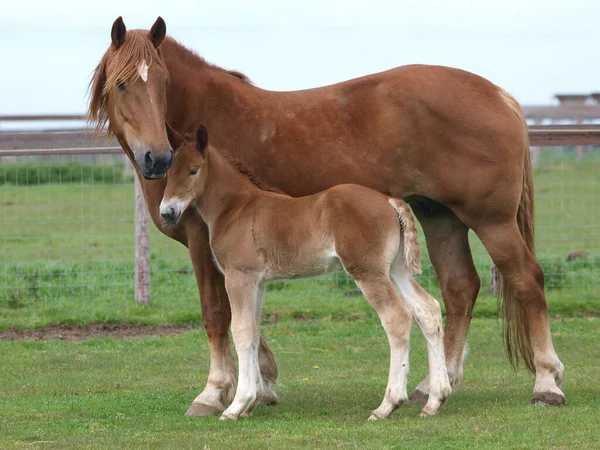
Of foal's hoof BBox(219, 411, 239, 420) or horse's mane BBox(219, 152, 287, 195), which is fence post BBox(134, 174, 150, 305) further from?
foal's hoof BBox(219, 411, 239, 420)

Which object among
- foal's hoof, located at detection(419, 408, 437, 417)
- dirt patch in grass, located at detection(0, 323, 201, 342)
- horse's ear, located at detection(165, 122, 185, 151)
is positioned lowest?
dirt patch in grass, located at detection(0, 323, 201, 342)

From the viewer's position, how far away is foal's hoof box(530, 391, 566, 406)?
6508 millimetres

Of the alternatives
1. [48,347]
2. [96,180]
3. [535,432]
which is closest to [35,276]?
[48,347]

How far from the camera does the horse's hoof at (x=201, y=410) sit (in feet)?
21.3

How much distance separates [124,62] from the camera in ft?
20.3

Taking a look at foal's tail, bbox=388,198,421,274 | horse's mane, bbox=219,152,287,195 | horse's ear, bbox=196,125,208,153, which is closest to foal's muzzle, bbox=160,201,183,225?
horse's ear, bbox=196,125,208,153

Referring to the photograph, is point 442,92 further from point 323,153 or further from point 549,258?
point 549,258

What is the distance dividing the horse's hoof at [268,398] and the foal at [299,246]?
0.25 m

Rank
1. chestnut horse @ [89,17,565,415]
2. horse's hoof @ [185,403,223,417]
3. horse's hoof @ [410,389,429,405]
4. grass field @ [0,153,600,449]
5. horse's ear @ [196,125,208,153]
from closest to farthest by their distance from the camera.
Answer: grass field @ [0,153,600,449] < horse's ear @ [196,125,208,153] < horse's hoof @ [185,403,223,417] < chestnut horse @ [89,17,565,415] < horse's hoof @ [410,389,429,405]

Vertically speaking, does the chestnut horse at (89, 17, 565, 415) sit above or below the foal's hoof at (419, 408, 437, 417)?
above

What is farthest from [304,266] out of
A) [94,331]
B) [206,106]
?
[94,331]

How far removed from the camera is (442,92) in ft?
22.7

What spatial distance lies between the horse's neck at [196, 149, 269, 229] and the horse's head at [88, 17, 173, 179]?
509 millimetres

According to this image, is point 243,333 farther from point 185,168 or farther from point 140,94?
point 140,94
